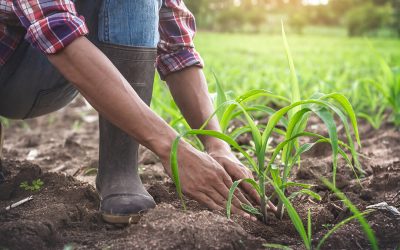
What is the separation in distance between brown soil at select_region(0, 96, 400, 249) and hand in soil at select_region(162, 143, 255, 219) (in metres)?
0.04

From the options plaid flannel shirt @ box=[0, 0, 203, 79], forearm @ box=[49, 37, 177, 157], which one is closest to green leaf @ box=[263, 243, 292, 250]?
forearm @ box=[49, 37, 177, 157]

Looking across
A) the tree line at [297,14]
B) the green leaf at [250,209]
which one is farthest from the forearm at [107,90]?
the tree line at [297,14]

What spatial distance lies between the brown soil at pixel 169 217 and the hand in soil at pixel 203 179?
0.04m

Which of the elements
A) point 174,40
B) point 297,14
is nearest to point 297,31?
point 297,14

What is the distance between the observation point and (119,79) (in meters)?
1.29

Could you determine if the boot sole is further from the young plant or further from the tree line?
the tree line

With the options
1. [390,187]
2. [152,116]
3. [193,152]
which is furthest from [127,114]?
[390,187]

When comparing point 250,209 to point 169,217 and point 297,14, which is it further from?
point 297,14

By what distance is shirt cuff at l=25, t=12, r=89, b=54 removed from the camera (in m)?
1.26

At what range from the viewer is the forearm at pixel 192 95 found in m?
1.71

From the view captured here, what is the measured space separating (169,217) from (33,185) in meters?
0.58

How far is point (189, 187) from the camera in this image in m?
→ 1.35

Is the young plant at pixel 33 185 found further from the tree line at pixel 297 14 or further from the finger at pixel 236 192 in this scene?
the tree line at pixel 297 14

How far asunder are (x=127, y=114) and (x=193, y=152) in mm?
190
